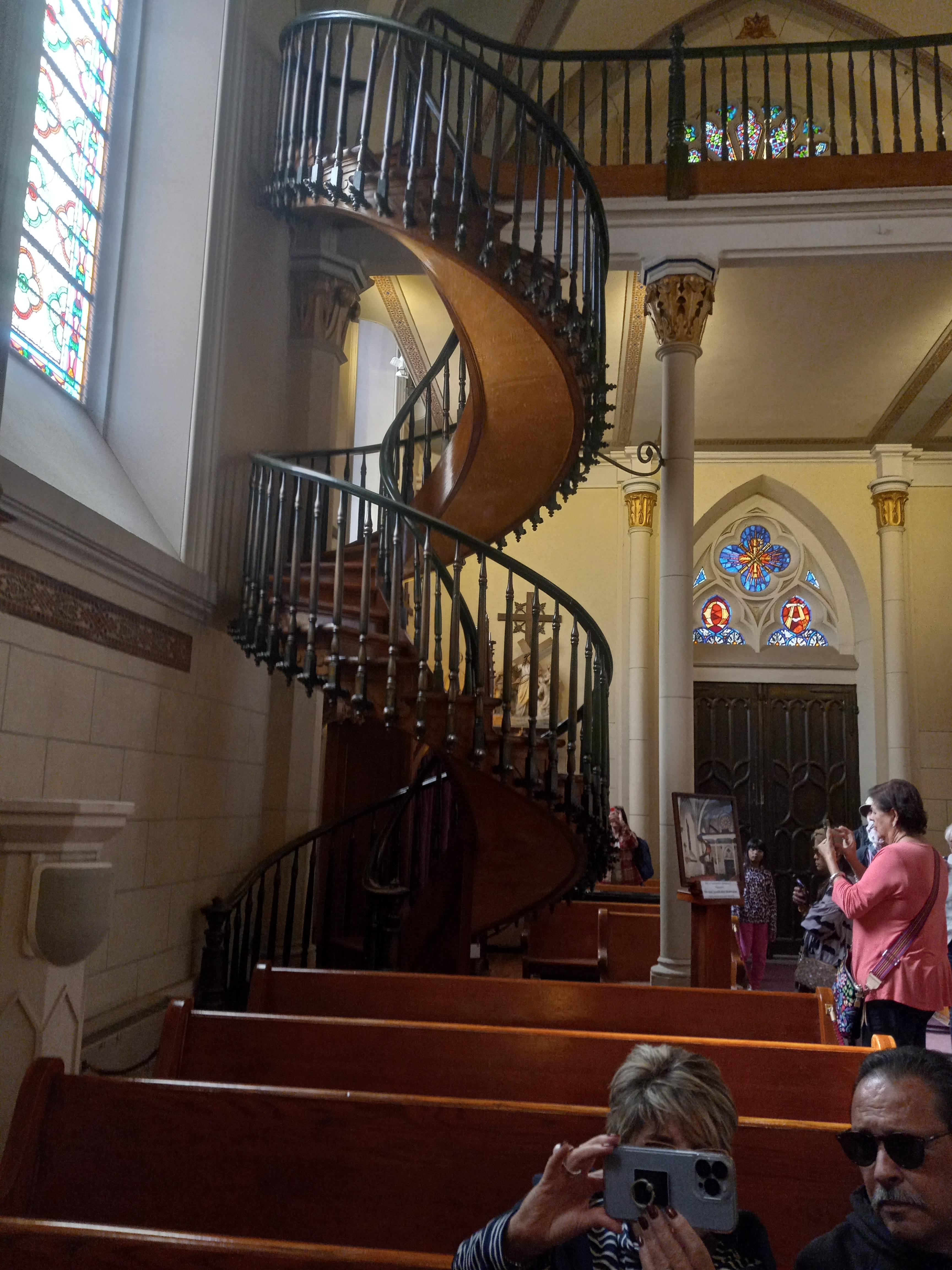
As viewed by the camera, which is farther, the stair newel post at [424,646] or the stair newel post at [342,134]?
the stair newel post at [342,134]

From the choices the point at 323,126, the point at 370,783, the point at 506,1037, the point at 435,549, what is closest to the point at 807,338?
the point at 435,549

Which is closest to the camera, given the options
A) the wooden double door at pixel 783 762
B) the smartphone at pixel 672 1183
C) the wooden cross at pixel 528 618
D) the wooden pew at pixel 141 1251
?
the smartphone at pixel 672 1183

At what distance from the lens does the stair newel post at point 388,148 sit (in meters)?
4.83

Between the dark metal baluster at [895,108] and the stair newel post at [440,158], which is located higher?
the dark metal baluster at [895,108]

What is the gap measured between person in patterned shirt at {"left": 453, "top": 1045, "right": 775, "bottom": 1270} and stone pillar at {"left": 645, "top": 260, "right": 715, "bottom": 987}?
4434 millimetres

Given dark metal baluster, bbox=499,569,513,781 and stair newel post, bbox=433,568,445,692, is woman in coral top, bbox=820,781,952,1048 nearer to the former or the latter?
dark metal baluster, bbox=499,569,513,781

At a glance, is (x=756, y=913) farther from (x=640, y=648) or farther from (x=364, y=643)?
(x=640, y=648)

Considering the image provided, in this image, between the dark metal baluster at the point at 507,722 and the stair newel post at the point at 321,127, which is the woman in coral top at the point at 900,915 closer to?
the dark metal baluster at the point at 507,722

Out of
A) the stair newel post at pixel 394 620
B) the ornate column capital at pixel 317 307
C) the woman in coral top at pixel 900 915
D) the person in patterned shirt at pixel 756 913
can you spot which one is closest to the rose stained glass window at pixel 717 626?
the person in patterned shirt at pixel 756 913

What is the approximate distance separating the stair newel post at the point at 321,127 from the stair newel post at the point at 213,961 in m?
3.64

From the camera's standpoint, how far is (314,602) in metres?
4.48

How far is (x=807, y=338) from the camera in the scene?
7.99m

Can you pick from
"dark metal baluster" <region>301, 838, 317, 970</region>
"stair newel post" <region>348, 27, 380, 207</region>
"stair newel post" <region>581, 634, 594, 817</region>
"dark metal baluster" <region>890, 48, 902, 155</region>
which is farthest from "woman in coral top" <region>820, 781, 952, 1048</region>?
"dark metal baluster" <region>890, 48, 902, 155</region>

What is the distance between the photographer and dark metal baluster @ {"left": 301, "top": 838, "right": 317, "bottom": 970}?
537cm
